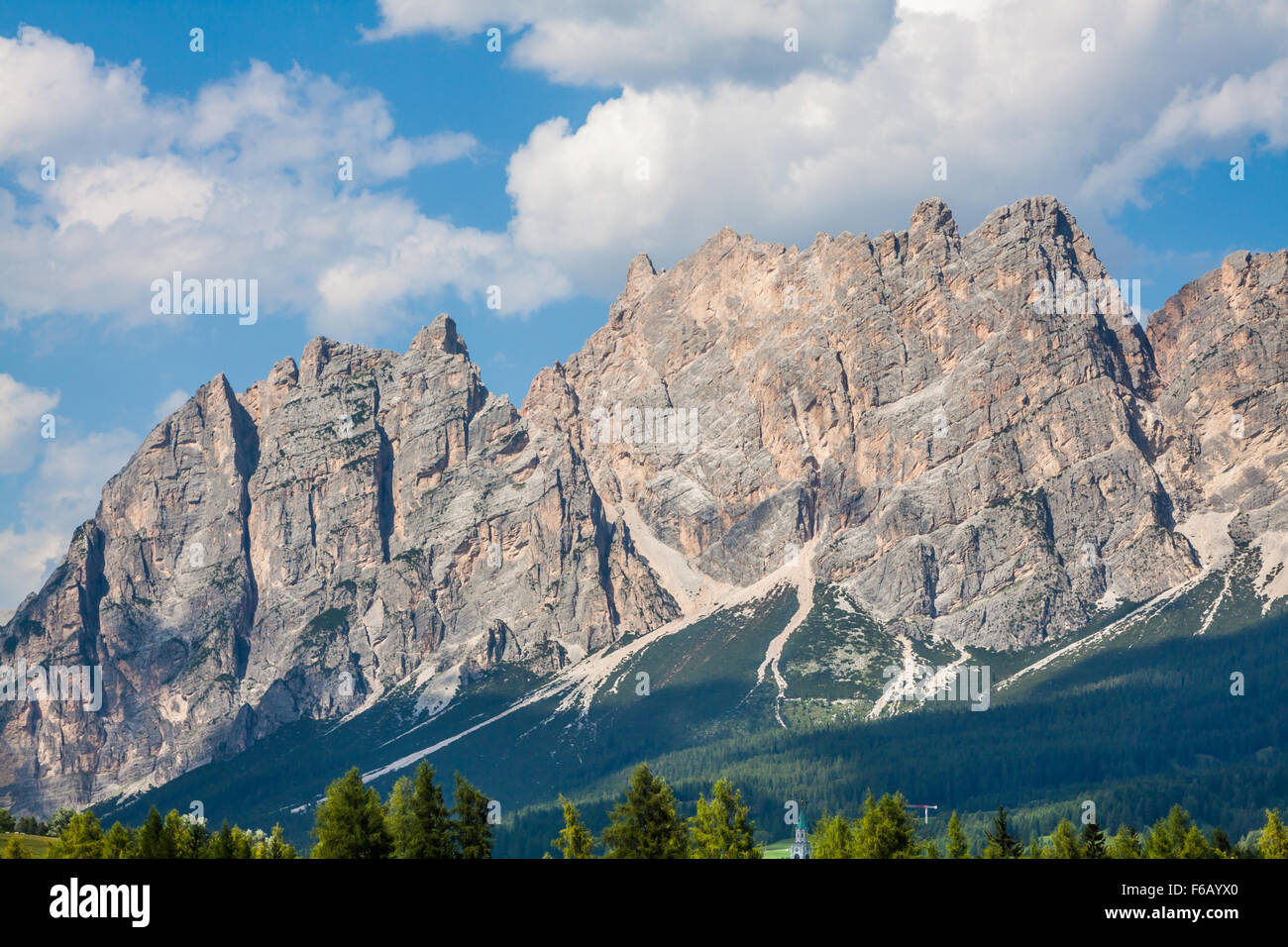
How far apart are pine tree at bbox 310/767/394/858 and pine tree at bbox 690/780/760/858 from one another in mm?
20127

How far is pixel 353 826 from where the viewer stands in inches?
3708

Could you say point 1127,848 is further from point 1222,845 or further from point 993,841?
point 993,841

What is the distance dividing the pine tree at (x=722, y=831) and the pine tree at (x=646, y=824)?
56.3 inches

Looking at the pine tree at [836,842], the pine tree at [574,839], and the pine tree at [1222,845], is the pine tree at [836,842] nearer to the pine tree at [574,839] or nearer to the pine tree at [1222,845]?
the pine tree at [574,839]

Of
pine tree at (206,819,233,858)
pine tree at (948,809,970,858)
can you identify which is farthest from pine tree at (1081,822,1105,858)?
pine tree at (206,819,233,858)

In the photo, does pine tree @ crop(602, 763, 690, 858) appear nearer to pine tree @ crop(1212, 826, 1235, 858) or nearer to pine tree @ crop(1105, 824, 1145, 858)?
pine tree @ crop(1105, 824, 1145, 858)

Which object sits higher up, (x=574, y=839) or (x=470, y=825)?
(x=470, y=825)

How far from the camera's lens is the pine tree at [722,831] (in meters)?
94.9

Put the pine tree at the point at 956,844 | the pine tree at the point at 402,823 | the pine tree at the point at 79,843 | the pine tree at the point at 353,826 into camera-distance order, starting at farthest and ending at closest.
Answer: the pine tree at the point at 956,844, the pine tree at the point at 79,843, the pine tree at the point at 402,823, the pine tree at the point at 353,826

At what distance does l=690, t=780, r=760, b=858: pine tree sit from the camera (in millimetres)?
94938

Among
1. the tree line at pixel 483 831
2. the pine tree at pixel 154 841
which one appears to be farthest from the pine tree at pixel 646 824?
the pine tree at pixel 154 841

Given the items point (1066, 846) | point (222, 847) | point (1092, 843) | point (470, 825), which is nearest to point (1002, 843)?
point (1066, 846)

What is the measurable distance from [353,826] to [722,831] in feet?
78.2
